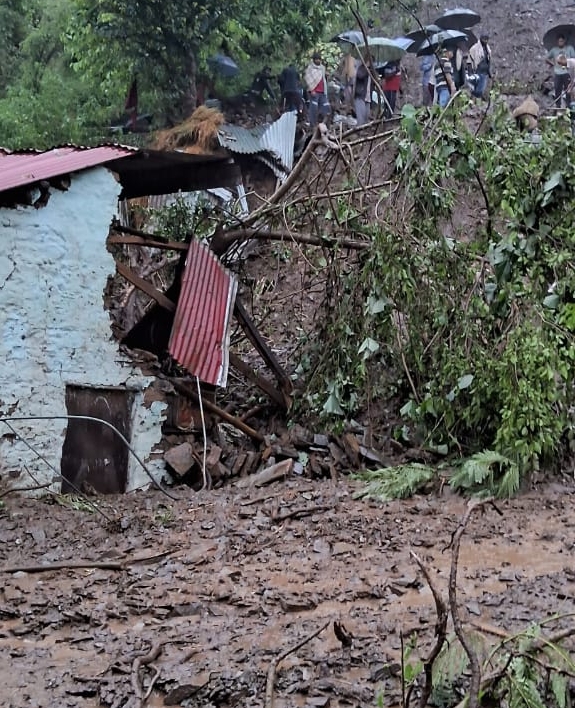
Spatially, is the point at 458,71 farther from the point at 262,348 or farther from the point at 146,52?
the point at 262,348

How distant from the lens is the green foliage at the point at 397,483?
6797 millimetres

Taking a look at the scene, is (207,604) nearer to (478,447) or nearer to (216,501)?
(216,501)

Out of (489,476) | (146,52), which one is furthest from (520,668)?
(146,52)

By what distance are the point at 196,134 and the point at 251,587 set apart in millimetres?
12692

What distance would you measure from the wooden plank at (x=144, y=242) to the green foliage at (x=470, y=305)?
1859 mm

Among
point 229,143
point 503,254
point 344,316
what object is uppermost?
point 229,143

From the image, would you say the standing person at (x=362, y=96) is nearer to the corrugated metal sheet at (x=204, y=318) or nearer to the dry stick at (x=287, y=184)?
the dry stick at (x=287, y=184)

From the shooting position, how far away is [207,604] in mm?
4746

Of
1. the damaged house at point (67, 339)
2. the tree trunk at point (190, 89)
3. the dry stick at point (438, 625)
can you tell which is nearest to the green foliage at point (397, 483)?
the damaged house at point (67, 339)

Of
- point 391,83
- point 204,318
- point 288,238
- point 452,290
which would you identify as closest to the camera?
point 452,290

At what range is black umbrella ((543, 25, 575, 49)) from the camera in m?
21.9

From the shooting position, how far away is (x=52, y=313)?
25.4 feet

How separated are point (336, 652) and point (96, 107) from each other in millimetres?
17004

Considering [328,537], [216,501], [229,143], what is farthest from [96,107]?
[328,537]
